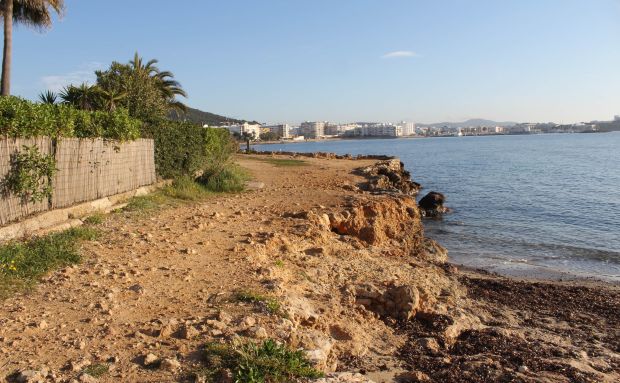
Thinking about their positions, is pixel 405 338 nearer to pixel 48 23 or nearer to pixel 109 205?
pixel 109 205

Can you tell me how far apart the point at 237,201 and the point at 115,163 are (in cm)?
357

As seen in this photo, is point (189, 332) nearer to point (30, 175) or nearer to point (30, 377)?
point (30, 377)

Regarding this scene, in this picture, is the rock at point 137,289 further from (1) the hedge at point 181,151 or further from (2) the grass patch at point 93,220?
(1) the hedge at point 181,151

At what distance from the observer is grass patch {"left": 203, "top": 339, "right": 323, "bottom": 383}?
457 cm

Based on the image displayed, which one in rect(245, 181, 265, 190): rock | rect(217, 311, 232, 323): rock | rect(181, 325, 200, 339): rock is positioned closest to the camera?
rect(181, 325, 200, 339): rock

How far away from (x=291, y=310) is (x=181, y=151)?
38.7ft

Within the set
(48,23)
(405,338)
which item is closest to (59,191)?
(405,338)

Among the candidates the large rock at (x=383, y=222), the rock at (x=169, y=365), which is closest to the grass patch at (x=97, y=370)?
the rock at (x=169, y=365)

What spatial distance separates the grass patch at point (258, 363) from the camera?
4570 mm

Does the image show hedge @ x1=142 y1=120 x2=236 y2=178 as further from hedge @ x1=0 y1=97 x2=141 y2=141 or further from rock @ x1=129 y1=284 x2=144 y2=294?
rock @ x1=129 y1=284 x2=144 y2=294

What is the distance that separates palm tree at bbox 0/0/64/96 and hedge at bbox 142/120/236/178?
6.85 m

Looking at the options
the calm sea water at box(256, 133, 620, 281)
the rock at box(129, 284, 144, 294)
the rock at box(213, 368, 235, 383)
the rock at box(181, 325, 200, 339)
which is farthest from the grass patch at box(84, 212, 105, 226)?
the calm sea water at box(256, 133, 620, 281)

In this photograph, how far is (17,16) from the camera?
2005 cm

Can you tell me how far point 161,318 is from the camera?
19.2ft
